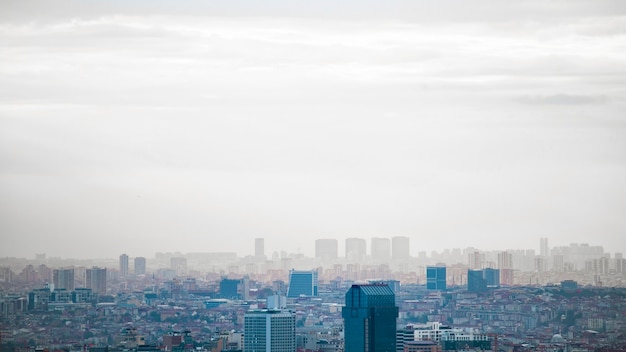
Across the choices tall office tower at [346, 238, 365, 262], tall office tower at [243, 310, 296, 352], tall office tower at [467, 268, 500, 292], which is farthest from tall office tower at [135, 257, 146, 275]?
tall office tower at [467, 268, 500, 292]

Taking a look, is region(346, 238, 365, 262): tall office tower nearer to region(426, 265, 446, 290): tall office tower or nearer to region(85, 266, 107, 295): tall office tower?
region(426, 265, 446, 290): tall office tower

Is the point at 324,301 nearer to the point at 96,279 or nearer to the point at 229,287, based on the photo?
the point at 229,287

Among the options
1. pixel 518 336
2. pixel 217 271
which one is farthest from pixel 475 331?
pixel 217 271

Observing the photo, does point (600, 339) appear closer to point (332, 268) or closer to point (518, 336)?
point (518, 336)

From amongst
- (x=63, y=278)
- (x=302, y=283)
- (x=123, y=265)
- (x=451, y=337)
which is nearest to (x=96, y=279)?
(x=123, y=265)

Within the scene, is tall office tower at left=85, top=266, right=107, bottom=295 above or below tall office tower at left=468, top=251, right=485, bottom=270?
below
